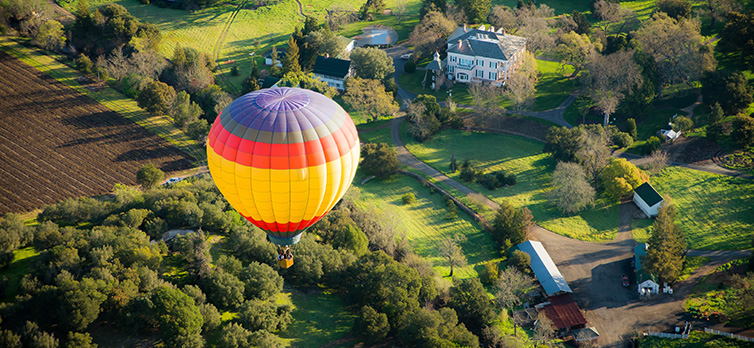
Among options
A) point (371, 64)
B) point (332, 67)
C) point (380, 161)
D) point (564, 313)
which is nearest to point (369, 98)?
point (371, 64)

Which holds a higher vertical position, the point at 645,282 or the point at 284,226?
the point at 284,226

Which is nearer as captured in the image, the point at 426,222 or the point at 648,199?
the point at 648,199

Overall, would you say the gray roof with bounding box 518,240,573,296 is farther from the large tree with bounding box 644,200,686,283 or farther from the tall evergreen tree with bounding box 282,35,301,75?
the tall evergreen tree with bounding box 282,35,301,75

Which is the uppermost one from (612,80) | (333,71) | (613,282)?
(333,71)

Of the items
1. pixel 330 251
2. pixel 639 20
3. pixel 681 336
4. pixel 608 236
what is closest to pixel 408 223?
pixel 330 251

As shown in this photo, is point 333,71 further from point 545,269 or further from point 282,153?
point 282,153

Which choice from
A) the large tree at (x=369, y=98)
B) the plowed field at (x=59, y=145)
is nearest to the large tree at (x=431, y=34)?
the large tree at (x=369, y=98)

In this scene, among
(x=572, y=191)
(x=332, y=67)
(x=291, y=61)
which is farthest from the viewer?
(x=332, y=67)
